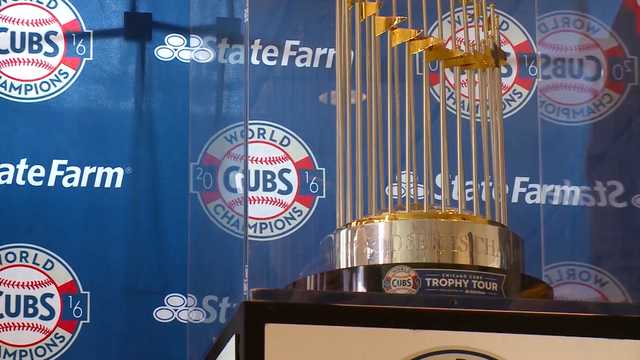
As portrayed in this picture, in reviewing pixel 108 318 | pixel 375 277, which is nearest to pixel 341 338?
pixel 375 277

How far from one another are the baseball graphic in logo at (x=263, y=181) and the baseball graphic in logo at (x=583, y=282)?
509 mm

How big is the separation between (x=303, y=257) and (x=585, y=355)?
1.79 feet

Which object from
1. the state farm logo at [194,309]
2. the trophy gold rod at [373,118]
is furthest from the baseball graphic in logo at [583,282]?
the state farm logo at [194,309]

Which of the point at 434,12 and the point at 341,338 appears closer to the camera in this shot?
the point at 341,338

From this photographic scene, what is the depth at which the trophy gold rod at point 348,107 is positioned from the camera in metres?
2.24

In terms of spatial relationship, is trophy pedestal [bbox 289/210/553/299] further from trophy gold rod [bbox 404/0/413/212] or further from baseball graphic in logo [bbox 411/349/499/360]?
baseball graphic in logo [bbox 411/349/499/360]

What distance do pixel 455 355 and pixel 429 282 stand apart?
0.18m

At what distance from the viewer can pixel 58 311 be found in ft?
11.4

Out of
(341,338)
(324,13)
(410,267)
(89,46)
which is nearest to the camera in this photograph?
(341,338)

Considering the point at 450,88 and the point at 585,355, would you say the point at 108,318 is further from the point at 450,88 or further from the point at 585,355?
the point at 585,355

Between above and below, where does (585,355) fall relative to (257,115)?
below

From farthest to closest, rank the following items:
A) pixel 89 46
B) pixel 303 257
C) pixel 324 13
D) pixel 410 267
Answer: pixel 89 46 < pixel 324 13 < pixel 303 257 < pixel 410 267

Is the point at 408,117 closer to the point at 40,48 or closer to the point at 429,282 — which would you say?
the point at 429,282

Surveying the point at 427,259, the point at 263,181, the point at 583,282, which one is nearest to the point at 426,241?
the point at 427,259
